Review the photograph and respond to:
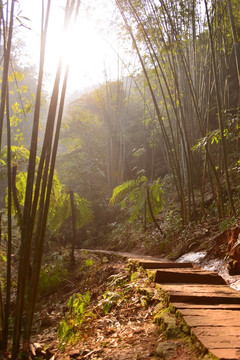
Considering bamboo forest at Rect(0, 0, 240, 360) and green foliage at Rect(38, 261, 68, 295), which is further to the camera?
green foliage at Rect(38, 261, 68, 295)

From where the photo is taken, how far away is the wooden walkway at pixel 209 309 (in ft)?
4.08

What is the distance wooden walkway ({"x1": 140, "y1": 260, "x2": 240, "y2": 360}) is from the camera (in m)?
1.24

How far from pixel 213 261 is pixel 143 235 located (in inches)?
136

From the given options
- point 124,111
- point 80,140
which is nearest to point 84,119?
point 80,140

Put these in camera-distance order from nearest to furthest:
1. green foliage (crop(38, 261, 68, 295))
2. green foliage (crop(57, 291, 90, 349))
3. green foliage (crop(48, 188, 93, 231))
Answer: green foliage (crop(57, 291, 90, 349))
green foliage (crop(38, 261, 68, 295))
green foliage (crop(48, 188, 93, 231))

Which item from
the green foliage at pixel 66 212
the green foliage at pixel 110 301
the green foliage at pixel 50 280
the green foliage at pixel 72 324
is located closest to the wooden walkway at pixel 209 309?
the green foliage at pixel 110 301

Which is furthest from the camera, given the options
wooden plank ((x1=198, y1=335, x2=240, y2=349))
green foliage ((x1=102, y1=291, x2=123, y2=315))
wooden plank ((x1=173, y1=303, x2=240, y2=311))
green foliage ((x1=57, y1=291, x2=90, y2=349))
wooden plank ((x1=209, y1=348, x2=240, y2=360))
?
green foliage ((x1=102, y1=291, x2=123, y2=315))

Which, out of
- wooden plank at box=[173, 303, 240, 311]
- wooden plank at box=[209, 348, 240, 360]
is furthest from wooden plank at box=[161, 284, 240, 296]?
wooden plank at box=[209, 348, 240, 360]

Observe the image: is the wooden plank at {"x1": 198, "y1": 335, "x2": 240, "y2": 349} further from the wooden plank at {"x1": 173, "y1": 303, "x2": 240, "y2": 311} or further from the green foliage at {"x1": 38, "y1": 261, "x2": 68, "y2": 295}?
the green foliage at {"x1": 38, "y1": 261, "x2": 68, "y2": 295}

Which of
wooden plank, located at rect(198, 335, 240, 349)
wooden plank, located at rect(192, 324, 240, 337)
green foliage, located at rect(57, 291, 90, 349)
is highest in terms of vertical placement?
wooden plank, located at rect(198, 335, 240, 349)

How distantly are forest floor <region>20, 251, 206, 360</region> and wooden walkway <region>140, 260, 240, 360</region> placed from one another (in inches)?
3.6

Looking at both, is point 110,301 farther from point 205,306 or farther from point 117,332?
point 205,306

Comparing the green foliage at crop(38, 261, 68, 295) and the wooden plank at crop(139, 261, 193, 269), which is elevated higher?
the wooden plank at crop(139, 261, 193, 269)

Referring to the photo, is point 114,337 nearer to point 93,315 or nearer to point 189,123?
point 93,315
